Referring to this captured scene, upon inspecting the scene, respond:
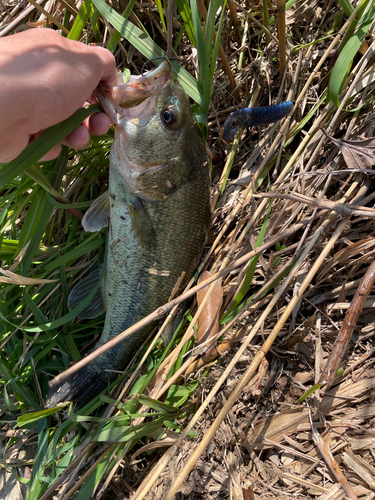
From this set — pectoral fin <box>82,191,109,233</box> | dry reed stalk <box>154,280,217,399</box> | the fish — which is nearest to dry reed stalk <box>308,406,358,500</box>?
dry reed stalk <box>154,280,217,399</box>

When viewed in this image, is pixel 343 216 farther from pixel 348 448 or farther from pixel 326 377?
pixel 348 448

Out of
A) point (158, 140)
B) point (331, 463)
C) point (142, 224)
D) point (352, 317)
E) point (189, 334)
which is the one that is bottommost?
point (331, 463)

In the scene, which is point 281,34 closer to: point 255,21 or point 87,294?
point 255,21

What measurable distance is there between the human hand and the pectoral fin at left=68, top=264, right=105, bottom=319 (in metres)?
1.18

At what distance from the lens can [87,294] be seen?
2771mm

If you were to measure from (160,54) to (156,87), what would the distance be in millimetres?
478

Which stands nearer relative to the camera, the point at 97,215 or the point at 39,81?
the point at 39,81

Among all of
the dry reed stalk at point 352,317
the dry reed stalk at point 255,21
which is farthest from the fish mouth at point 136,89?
the dry reed stalk at point 352,317

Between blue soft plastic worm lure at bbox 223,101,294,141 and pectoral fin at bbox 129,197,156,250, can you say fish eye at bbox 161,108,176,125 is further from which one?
blue soft plastic worm lure at bbox 223,101,294,141

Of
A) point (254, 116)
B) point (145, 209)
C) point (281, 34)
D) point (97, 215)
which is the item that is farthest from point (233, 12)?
point (97, 215)

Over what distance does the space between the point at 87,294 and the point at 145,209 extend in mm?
935

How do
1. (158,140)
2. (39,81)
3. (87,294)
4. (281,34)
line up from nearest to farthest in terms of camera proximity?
(39,81), (158,140), (281,34), (87,294)

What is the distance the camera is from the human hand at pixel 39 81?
1688 mm

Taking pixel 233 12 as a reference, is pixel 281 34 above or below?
below
